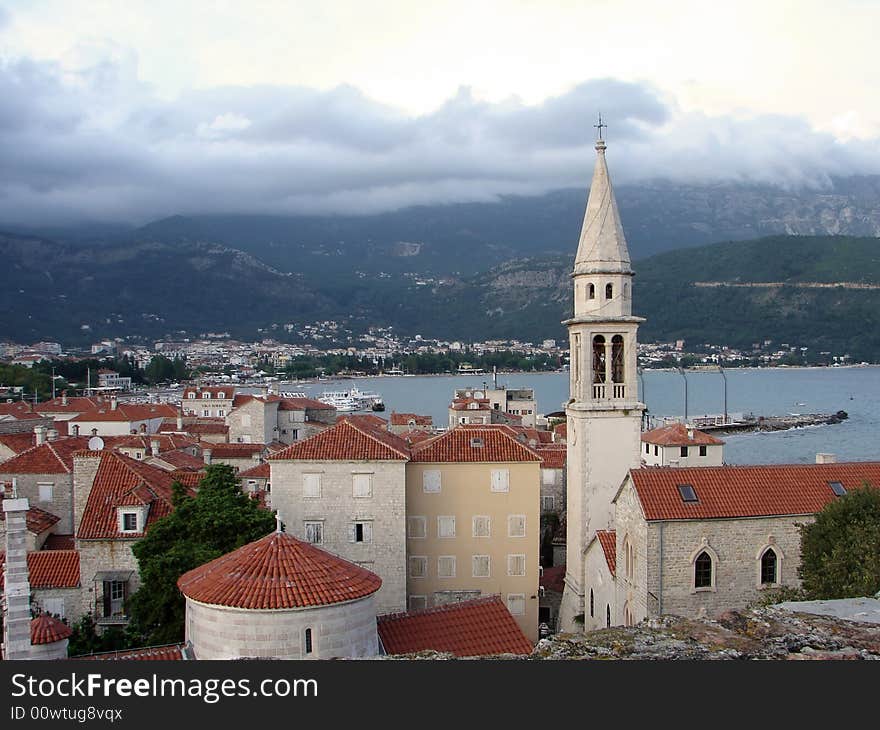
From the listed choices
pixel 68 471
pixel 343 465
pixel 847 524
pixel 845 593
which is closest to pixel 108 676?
pixel 845 593

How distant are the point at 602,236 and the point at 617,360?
4739 mm

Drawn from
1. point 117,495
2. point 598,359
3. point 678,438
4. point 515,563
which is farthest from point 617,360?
point 678,438

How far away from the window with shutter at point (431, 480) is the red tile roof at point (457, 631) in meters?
11.9

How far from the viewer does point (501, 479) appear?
105ft

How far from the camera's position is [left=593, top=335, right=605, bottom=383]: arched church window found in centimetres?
3238

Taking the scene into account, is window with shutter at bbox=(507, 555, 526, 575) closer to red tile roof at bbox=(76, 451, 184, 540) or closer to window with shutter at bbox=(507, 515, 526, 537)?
window with shutter at bbox=(507, 515, 526, 537)

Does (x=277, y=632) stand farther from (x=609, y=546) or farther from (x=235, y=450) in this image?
(x=235, y=450)

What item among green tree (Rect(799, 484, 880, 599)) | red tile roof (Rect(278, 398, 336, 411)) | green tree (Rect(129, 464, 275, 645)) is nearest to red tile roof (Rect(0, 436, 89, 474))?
green tree (Rect(129, 464, 275, 645))

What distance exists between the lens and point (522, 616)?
32406 millimetres

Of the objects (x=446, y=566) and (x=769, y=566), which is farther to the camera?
(x=446, y=566)

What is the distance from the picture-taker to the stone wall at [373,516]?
29.5m

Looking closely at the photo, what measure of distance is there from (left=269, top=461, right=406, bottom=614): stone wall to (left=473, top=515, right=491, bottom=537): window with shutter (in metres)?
3.55

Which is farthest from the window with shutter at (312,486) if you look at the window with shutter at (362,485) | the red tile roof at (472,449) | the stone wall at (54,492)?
the stone wall at (54,492)

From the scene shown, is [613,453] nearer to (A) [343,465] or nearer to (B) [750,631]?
(A) [343,465]
